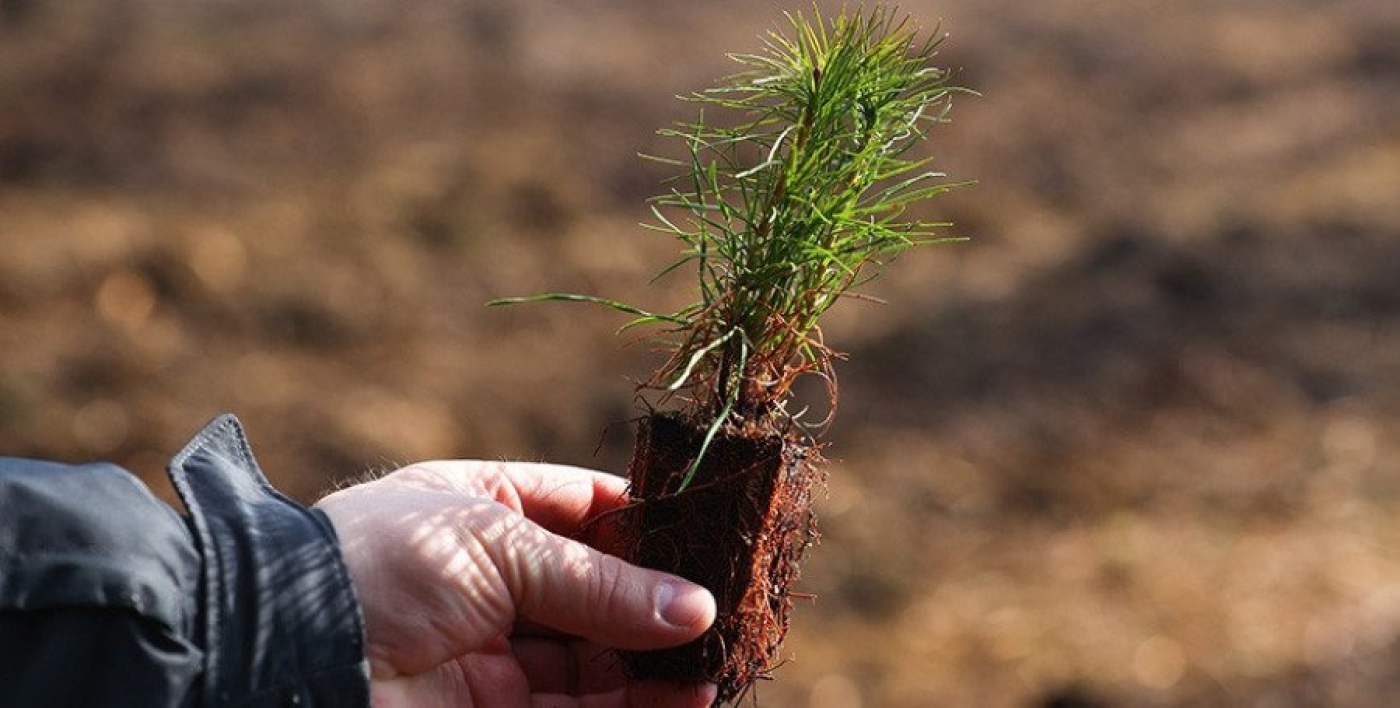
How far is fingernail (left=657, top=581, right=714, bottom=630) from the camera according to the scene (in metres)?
1.73

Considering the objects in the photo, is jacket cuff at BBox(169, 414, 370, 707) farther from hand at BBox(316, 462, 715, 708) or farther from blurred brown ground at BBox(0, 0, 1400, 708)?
blurred brown ground at BBox(0, 0, 1400, 708)

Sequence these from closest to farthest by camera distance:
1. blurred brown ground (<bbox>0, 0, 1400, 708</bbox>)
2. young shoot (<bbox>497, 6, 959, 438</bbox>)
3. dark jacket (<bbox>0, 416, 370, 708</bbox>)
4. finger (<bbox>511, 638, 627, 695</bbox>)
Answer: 1. dark jacket (<bbox>0, 416, 370, 708</bbox>)
2. young shoot (<bbox>497, 6, 959, 438</bbox>)
3. finger (<bbox>511, 638, 627, 695</bbox>)
4. blurred brown ground (<bbox>0, 0, 1400, 708</bbox>)

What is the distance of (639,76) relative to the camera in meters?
7.84

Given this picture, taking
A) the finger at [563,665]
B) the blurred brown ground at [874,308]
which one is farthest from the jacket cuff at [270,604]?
the blurred brown ground at [874,308]

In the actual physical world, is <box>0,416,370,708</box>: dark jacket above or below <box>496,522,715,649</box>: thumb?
below

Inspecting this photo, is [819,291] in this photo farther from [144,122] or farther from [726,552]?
[144,122]

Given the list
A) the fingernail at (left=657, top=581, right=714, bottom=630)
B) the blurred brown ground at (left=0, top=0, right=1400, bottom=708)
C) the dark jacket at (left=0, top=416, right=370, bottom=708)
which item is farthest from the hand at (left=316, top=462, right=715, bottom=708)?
the blurred brown ground at (left=0, top=0, right=1400, bottom=708)

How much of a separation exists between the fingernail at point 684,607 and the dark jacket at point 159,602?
0.33 m

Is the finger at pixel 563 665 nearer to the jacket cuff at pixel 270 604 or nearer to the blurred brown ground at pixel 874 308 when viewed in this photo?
the jacket cuff at pixel 270 604

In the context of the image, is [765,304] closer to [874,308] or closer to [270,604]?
[270,604]

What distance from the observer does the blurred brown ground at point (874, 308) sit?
5.10 m

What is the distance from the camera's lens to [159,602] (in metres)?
1.57

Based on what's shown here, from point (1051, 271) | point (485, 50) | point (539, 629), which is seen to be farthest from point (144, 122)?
point (539, 629)

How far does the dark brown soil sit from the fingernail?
4cm
